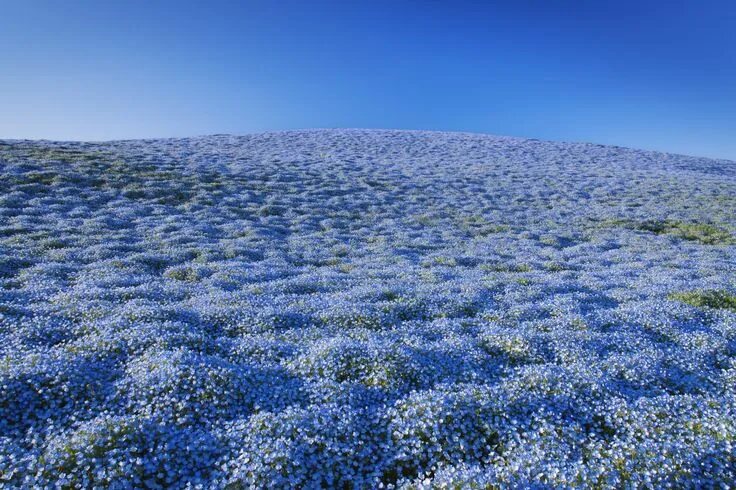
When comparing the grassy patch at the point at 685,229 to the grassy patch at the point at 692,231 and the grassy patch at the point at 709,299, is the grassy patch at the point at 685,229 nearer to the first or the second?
the grassy patch at the point at 692,231

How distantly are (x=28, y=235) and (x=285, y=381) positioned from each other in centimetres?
1995

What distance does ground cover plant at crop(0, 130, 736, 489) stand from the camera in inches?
321

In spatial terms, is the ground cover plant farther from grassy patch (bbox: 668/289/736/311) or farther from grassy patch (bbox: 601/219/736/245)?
grassy patch (bbox: 601/219/736/245)

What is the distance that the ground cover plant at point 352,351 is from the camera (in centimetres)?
815

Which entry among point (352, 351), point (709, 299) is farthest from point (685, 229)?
point (352, 351)

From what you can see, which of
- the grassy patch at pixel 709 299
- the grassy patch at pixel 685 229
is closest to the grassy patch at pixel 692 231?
the grassy patch at pixel 685 229

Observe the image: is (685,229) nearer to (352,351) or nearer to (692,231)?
(692,231)

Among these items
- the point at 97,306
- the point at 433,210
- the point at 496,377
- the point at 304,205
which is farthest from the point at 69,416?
the point at 433,210

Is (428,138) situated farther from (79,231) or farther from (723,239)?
(79,231)

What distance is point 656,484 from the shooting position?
7812 millimetres

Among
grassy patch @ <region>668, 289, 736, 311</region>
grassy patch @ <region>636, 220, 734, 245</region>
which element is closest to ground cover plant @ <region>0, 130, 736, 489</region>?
grassy patch @ <region>668, 289, 736, 311</region>

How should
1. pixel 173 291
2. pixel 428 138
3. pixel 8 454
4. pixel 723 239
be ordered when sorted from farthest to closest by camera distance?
1. pixel 428 138
2. pixel 723 239
3. pixel 173 291
4. pixel 8 454

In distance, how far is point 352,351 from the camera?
11938mm

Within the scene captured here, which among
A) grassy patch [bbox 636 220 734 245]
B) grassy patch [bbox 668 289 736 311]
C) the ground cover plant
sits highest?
grassy patch [bbox 636 220 734 245]
